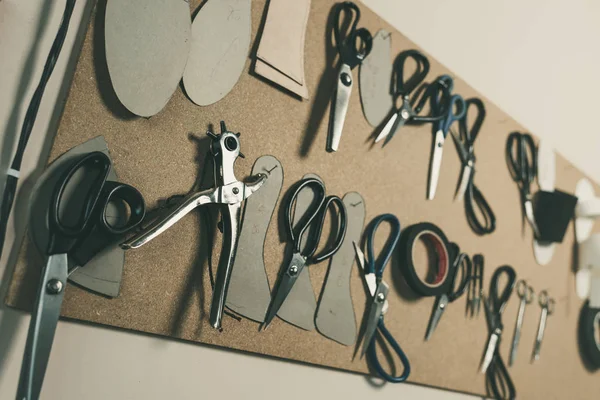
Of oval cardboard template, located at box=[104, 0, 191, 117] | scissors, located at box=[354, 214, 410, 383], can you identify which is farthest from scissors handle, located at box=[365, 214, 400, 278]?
oval cardboard template, located at box=[104, 0, 191, 117]

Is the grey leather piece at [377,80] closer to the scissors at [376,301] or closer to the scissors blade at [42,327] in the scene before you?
the scissors at [376,301]

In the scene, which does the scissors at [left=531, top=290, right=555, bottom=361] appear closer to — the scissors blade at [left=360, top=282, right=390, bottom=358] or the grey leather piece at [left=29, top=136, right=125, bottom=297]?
the scissors blade at [left=360, top=282, right=390, bottom=358]

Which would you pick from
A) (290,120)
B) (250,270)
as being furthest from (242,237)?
(290,120)

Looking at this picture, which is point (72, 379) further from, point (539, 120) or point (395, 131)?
point (539, 120)

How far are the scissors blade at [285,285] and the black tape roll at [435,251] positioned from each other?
0.64 feet

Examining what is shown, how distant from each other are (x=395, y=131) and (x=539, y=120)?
20.6 inches

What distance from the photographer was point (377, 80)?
28.1 inches

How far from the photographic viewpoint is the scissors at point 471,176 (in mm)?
836

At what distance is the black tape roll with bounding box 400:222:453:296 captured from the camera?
2.36 ft

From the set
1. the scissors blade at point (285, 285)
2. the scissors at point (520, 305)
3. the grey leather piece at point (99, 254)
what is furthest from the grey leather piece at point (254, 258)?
the scissors at point (520, 305)

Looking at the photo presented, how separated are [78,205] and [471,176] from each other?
0.59 m

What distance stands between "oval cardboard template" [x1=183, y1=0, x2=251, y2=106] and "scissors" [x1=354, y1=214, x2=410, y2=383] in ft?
0.85

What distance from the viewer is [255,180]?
553 millimetres

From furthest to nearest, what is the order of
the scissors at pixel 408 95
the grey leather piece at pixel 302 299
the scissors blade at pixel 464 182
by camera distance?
the scissors blade at pixel 464 182, the scissors at pixel 408 95, the grey leather piece at pixel 302 299
